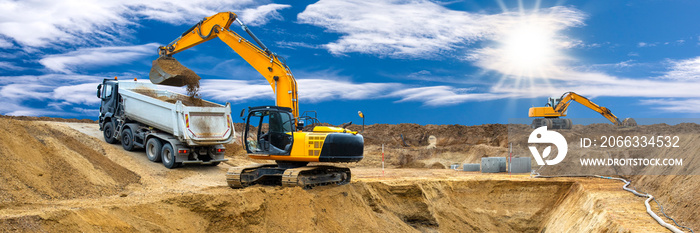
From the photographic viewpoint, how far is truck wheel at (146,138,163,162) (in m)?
16.2

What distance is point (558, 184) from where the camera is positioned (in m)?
15.9

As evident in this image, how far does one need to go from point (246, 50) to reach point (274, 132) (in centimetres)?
601

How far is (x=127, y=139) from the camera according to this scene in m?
17.4

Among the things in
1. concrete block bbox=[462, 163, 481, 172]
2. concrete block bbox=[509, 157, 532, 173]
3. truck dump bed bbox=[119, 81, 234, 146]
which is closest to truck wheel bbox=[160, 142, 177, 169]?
truck dump bed bbox=[119, 81, 234, 146]

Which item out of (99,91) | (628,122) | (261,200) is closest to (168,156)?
(99,91)

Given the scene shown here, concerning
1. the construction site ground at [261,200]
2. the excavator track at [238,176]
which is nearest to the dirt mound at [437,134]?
the construction site ground at [261,200]

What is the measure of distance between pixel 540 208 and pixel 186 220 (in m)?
11.4

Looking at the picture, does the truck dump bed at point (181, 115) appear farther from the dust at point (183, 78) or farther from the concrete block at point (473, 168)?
the concrete block at point (473, 168)

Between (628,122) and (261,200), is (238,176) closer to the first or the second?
(261,200)

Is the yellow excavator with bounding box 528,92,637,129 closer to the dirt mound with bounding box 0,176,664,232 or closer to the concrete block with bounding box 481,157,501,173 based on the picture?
the concrete block with bounding box 481,157,501,173

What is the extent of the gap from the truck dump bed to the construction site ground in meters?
1.21

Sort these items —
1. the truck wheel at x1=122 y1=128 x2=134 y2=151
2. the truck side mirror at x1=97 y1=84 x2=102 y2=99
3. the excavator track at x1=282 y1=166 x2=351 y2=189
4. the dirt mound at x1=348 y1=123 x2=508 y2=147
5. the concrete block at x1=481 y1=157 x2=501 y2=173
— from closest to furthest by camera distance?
the excavator track at x1=282 y1=166 x2=351 y2=189, the truck wheel at x1=122 y1=128 x2=134 y2=151, the truck side mirror at x1=97 y1=84 x2=102 y2=99, the concrete block at x1=481 y1=157 x2=501 y2=173, the dirt mound at x1=348 y1=123 x2=508 y2=147

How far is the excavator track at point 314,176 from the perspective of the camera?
35.5 feet

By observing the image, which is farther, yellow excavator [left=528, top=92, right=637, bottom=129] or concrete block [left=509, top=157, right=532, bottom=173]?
yellow excavator [left=528, top=92, right=637, bottom=129]
